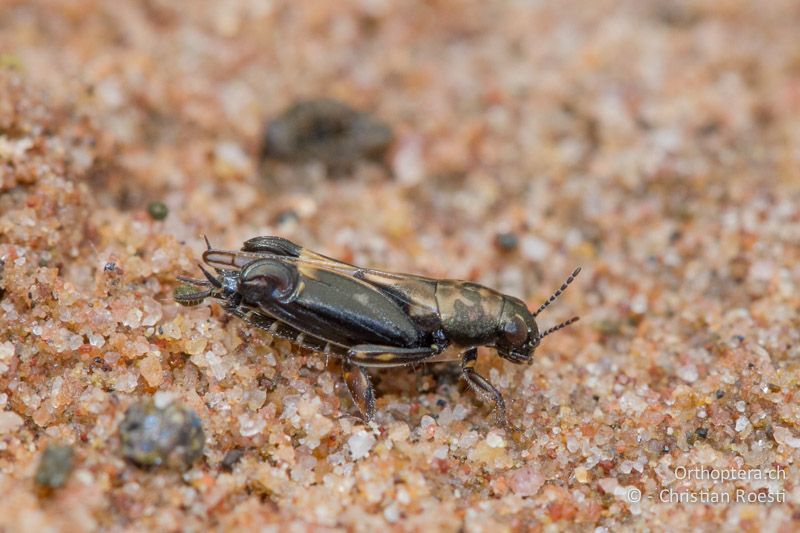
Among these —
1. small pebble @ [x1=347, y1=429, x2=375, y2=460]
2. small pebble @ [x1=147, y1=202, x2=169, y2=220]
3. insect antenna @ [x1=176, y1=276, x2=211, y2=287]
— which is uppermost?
small pebble @ [x1=147, y1=202, x2=169, y2=220]

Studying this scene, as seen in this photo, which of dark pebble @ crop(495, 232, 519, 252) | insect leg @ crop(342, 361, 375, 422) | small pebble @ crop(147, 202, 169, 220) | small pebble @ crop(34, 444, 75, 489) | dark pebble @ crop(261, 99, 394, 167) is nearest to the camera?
small pebble @ crop(34, 444, 75, 489)

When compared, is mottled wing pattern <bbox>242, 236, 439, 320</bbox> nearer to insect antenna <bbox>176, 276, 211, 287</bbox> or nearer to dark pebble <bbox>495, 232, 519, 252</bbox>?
insect antenna <bbox>176, 276, 211, 287</bbox>

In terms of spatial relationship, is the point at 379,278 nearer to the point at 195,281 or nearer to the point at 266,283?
the point at 266,283

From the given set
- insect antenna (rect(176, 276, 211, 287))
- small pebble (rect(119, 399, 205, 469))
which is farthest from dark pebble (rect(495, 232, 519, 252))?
small pebble (rect(119, 399, 205, 469))

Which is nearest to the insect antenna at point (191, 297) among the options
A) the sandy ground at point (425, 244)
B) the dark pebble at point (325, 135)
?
the sandy ground at point (425, 244)

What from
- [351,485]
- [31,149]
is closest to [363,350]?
[351,485]

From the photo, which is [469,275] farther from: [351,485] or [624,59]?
[624,59]
